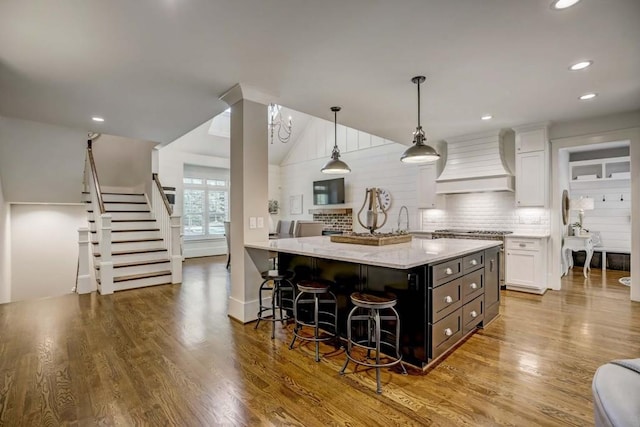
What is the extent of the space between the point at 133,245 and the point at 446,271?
553 centimetres

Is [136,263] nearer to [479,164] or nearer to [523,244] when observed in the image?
[479,164]

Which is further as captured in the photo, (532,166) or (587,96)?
(532,166)

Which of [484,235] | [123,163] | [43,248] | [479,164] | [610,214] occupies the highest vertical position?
[123,163]

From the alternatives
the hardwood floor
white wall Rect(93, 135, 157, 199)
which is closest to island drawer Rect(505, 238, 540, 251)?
the hardwood floor

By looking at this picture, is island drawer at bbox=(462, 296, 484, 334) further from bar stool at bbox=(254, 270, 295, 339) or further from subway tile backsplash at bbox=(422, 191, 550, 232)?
subway tile backsplash at bbox=(422, 191, 550, 232)

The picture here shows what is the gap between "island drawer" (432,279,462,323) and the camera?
7.89 feet

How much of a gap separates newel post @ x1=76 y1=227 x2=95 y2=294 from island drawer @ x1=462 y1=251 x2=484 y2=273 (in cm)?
531

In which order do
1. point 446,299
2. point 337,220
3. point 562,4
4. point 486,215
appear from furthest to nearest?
1. point 337,220
2. point 486,215
3. point 446,299
4. point 562,4

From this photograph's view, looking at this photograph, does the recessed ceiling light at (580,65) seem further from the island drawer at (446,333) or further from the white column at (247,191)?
the white column at (247,191)

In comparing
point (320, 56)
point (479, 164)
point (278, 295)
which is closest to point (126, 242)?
point (278, 295)

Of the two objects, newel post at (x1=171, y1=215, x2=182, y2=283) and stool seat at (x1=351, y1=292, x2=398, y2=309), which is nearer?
stool seat at (x1=351, y1=292, x2=398, y2=309)

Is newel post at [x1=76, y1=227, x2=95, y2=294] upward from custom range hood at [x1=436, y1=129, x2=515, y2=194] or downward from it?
downward

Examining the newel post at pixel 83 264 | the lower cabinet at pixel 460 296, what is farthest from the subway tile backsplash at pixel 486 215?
the newel post at pixel 83 264

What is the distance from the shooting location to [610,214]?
6.23m
